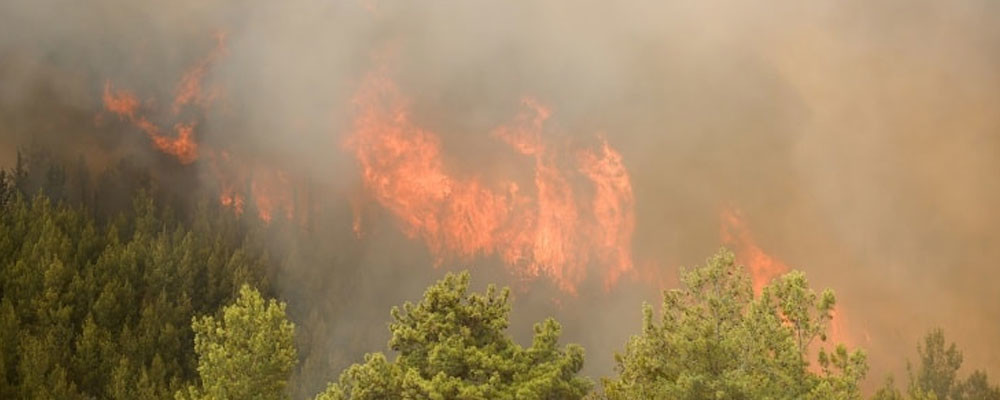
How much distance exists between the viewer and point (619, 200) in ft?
243

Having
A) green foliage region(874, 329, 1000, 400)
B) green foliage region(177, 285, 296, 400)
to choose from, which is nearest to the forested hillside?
green foliage region(177, 285, 296, 400)

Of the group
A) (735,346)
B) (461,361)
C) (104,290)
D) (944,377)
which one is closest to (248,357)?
(461,361)

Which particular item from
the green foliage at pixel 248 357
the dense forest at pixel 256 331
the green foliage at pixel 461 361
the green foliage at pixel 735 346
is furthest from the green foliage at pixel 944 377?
the green foliage at pixel 248 357

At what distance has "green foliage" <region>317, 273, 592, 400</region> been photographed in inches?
1025

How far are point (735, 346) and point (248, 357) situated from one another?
22.1 metres

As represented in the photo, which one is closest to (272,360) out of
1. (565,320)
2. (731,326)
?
(731,326)

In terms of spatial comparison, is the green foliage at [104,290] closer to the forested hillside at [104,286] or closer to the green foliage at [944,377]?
the forested hillside at [104,286]

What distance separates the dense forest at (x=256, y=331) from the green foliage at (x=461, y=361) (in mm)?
66

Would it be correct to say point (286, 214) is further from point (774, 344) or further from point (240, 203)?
point (774, 344)

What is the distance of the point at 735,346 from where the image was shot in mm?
23516

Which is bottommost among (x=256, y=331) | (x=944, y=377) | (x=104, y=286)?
(x=256, y=331)

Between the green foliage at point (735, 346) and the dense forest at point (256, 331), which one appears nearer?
the green foliage at point (735, 346)

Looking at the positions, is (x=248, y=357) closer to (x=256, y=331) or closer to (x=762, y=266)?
(x=256, y=331)

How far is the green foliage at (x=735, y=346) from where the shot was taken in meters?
22.7
